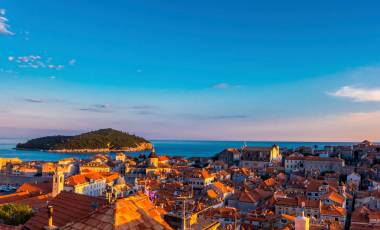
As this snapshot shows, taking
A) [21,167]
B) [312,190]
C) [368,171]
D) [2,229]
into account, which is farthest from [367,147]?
[2,229]

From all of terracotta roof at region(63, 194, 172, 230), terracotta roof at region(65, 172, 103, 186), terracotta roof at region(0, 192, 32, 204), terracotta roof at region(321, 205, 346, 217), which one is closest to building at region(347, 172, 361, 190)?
terracotta roof at region(321, 205, 346, 217)

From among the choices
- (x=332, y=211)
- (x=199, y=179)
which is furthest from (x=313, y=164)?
(x=332, y=211)

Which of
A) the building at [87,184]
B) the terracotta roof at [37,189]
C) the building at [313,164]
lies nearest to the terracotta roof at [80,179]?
the building at [87,184]

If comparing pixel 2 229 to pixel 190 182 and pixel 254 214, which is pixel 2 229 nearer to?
pixel 254 214

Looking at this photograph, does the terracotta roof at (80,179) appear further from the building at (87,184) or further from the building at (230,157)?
the building at (230,157)

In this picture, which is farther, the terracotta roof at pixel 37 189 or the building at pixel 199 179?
the building at pixel 199 179

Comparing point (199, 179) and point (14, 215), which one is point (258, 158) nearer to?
→ point (199, 179)
